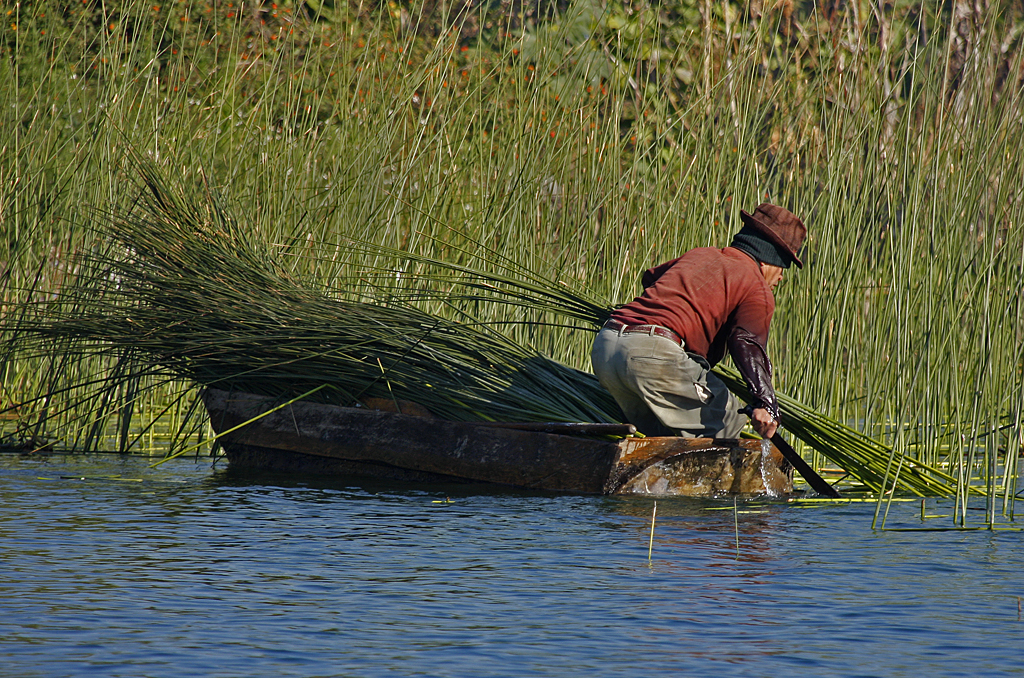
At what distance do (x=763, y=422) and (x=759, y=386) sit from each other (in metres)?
0.12

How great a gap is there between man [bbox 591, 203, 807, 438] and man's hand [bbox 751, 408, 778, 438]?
0.94ft

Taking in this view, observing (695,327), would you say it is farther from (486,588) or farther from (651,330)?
(486,588)

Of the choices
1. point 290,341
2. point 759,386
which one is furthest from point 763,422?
point 290,341

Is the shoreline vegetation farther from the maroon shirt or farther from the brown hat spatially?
the maroon shirt

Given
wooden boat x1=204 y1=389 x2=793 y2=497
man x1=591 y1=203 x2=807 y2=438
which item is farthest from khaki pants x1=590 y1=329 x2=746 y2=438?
wooden boat x1=204 y1=389 x2=793 y2=497

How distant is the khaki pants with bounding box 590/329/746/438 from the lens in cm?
497

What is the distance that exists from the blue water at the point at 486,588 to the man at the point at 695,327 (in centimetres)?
42

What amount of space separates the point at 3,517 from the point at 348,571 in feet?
4.49

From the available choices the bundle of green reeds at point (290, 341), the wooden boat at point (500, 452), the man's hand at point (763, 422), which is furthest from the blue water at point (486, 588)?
the bundle of green reeds at point (290, 341)

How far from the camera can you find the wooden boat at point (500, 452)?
484cm

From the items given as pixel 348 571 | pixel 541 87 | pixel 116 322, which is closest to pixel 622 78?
pixel 541 87

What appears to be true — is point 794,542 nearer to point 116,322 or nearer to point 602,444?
point 602,444

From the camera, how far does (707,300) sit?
501 cm

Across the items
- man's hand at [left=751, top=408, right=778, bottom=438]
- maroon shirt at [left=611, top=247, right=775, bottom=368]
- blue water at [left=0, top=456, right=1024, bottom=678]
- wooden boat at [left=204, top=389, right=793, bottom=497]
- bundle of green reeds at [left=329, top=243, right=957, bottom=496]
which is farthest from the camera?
bundle of green reeds at [left=329, top=243, right=957, bottom=496]
